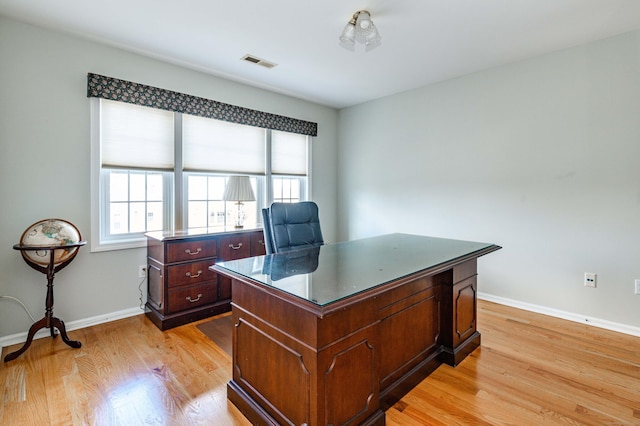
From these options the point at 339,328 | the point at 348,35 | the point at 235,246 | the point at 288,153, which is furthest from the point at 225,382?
the point at 288,153

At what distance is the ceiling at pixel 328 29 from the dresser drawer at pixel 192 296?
2.21 m

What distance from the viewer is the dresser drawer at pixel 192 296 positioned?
285 centimetres

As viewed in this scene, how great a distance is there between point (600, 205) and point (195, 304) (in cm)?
376

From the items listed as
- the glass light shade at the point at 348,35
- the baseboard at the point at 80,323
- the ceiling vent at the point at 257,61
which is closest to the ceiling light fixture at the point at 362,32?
the glass light shade at the point at 348,35

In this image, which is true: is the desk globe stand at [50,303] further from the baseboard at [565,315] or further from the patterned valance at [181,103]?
the baseboard at [565,315]

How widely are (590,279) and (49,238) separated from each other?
451 cm

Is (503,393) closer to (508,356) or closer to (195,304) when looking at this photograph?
(508,356)

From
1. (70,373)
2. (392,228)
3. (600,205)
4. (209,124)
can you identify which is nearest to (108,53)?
(209,124)

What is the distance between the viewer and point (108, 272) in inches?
116

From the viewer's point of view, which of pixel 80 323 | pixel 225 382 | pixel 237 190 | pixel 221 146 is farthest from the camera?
pixel 221 146

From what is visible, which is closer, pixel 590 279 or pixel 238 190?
pixel 590 279

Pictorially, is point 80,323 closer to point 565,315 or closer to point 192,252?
point 192,252

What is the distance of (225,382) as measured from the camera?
2.03 m

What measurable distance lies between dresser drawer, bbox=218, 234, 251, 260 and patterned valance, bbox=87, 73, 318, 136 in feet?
4.46
